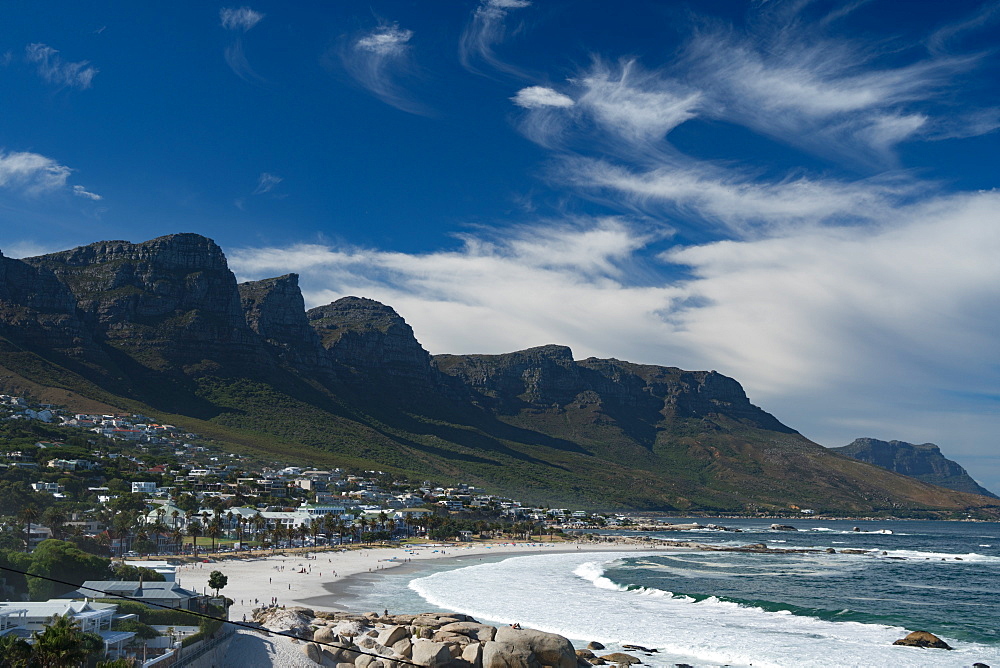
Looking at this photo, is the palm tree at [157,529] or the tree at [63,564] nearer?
the tree at [63,564]

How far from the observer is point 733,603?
59.7 metres

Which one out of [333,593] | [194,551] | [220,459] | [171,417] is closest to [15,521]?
[194,551]

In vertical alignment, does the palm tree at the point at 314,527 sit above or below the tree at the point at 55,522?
below

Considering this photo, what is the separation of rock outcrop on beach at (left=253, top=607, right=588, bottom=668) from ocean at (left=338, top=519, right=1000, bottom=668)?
8932 mm

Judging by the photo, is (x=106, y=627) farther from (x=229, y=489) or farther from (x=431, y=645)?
(x=229, y=489)

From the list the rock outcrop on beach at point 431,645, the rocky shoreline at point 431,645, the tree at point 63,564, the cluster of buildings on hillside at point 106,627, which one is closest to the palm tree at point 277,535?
the tree at point 63,564

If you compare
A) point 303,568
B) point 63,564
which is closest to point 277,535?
point 303,568

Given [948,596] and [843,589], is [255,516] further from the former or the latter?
[948,596]

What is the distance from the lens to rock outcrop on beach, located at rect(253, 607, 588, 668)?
108 feet

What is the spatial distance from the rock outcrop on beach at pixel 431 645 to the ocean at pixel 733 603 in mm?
8932

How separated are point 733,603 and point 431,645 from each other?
35.4m

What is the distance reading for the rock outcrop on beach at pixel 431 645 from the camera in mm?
32844

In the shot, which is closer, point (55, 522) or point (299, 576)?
point (55, 522)

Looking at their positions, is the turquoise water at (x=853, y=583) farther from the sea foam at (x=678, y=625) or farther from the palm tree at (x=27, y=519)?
the palm tree at (x=27, y=519)
